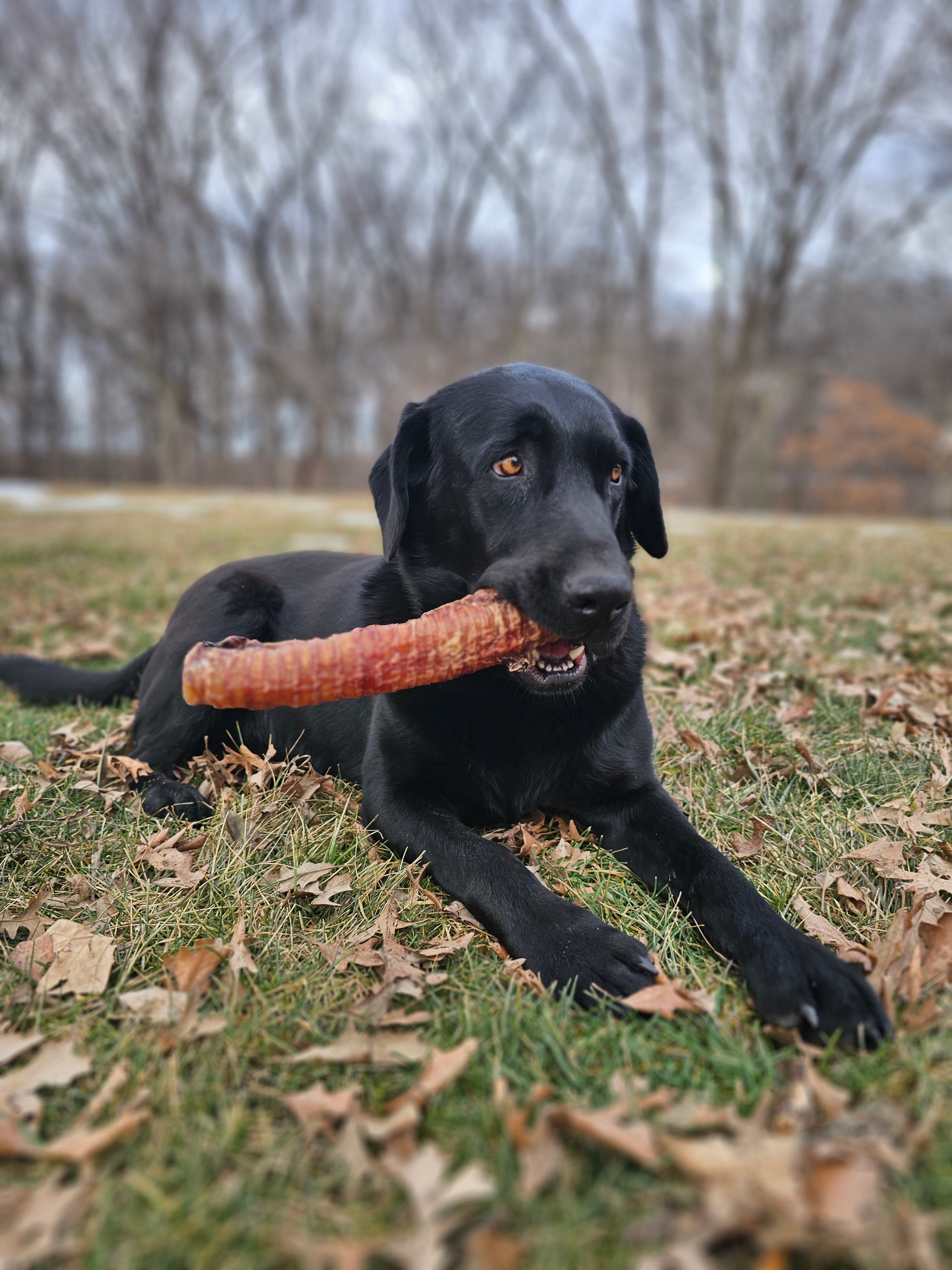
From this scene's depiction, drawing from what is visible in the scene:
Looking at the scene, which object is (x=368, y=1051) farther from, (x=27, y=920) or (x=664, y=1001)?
(x=27, y=920)

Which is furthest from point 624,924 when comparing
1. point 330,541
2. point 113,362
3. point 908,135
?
point 113,362

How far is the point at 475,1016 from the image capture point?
159 centimetres

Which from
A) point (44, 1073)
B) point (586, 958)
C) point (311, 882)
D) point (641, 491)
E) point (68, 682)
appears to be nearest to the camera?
point (44, 1073)

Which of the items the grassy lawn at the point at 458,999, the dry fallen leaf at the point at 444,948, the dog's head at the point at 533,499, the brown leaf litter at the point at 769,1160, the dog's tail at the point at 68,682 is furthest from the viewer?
the dog's tail at the point at 68,682

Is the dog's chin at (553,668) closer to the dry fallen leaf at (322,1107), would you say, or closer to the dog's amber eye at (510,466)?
the dog's amber eye at (510,466)

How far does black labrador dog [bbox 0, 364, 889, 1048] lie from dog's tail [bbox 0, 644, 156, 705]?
71cm

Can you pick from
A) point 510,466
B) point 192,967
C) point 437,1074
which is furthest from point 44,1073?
point 510,466

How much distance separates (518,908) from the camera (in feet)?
6.05

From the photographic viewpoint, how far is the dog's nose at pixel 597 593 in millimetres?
1900

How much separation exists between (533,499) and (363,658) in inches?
27.2

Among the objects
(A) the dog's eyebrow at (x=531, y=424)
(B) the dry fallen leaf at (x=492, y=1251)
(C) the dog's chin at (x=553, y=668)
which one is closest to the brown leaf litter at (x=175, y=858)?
(C) the dog's chin at (x=553, y=668)

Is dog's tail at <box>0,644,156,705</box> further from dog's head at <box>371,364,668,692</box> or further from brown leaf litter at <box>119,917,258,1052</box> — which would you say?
brown leaf litter at <box>119,917,258,1052</box>

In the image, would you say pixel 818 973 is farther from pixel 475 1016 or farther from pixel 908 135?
pixel 908 135

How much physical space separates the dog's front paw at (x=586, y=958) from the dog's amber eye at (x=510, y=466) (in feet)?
3.92
